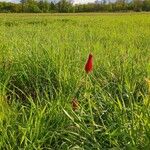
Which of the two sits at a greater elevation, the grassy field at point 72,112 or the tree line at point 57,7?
the grassy field at point 72,112

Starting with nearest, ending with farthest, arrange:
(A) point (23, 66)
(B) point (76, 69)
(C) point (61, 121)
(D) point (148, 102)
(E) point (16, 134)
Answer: (D) point (148, 102) < (E) point (16, 134) < (C) point (61, 121) < (B) point (76, 69) < (A) point (23, 66)

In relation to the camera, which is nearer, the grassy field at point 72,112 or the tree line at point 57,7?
the grassy field at point 72,112

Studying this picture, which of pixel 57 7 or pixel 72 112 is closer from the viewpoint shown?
pixel 72 112

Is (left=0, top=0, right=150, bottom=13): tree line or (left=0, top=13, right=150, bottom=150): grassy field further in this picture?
(left=0, top=0, right=150, bottom=13): tree line

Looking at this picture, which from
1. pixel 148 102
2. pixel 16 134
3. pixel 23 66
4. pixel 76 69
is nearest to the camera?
pixel 148 102

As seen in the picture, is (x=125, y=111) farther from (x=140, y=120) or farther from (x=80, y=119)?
(x=80, y=119)

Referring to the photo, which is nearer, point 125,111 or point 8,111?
point 125,111

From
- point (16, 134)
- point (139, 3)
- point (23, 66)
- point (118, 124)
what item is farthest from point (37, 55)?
point (139, 3)

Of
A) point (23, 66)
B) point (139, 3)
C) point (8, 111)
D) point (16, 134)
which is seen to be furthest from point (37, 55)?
point (139, 3)

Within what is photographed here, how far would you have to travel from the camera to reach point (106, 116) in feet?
7.73

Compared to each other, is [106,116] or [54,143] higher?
[106,116]

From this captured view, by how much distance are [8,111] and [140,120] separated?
0.86 m

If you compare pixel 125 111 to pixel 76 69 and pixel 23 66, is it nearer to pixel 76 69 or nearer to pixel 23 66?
pixel 76 69

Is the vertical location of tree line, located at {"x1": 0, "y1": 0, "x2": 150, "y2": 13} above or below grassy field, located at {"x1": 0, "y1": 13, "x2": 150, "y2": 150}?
below
